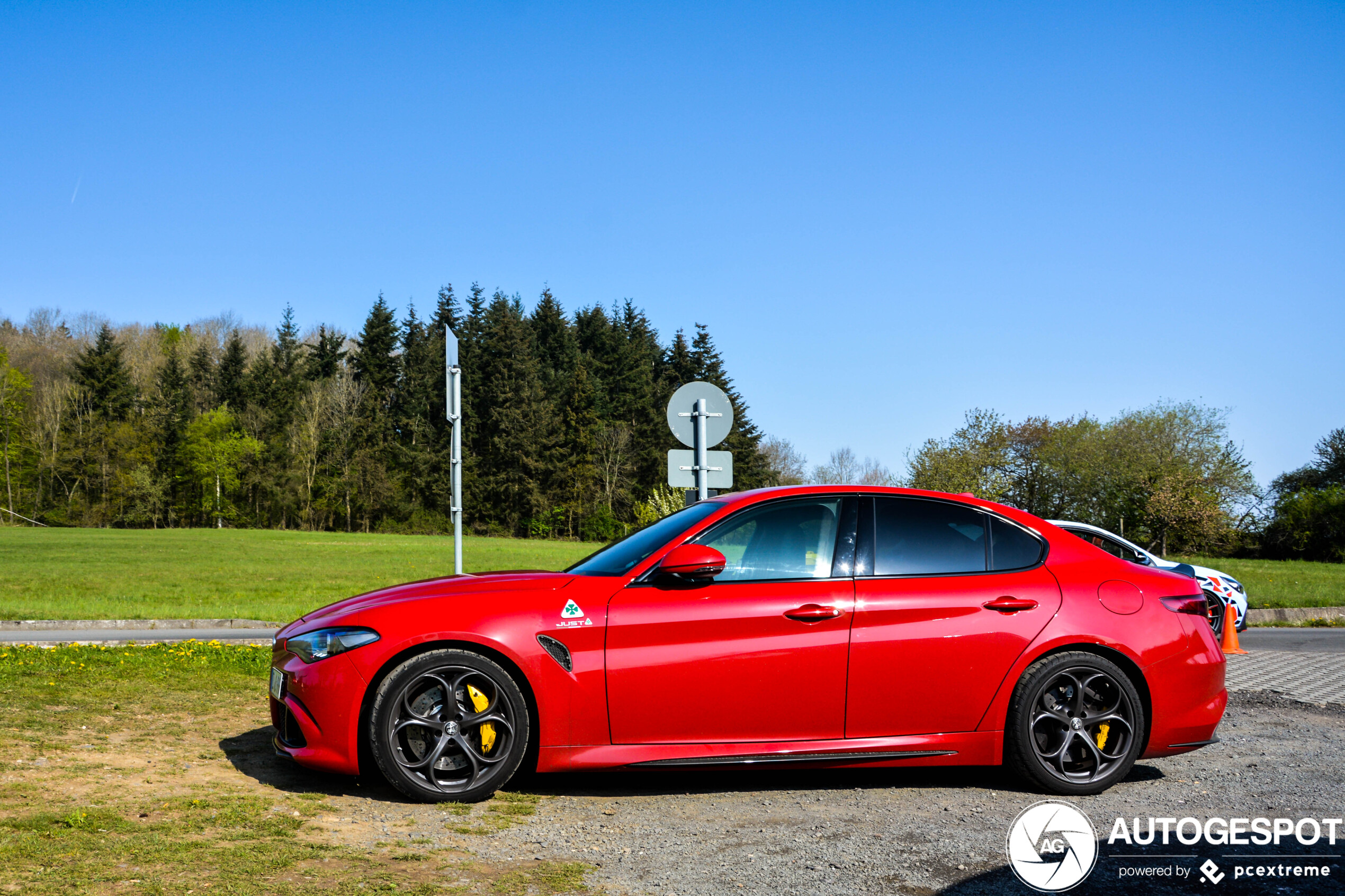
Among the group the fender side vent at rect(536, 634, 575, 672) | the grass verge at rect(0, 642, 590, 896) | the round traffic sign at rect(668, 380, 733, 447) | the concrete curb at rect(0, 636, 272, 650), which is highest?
the round traffic sign at rect(668, 380, 733, 447)

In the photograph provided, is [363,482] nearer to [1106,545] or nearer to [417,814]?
[1106,545]

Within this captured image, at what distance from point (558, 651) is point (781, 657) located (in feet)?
3.65

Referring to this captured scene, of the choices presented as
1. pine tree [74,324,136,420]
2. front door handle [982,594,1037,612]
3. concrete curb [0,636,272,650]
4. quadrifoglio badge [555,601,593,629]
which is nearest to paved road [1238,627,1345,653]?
front door handle [982,594,1037,612]

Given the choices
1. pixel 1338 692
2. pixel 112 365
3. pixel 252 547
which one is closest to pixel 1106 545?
pixel 1338 692

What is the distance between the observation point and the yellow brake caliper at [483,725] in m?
5.07

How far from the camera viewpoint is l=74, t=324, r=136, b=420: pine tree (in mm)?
76938

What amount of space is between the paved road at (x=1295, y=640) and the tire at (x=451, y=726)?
436 inches

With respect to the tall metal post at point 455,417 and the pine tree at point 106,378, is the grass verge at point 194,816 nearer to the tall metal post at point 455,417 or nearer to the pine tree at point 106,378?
the tall metal post at point 455,417

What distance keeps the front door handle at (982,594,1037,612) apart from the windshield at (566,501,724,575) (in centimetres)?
152

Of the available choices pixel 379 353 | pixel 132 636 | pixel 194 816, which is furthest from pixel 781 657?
pixel 379 353

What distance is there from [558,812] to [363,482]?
253ft

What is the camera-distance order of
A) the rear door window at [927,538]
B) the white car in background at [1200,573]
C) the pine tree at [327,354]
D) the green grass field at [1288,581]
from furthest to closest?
the pine tree at [327,354]
the green grass field at [1288,581]
the white car in background at [1200,573]
the rear door window at [927,538]

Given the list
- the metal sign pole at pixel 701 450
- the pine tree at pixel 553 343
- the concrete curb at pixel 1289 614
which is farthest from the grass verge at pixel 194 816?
the pine tree at pixel 553 343

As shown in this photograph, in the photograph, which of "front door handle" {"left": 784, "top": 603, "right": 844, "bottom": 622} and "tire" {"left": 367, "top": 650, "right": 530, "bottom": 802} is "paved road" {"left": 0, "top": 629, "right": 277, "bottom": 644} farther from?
"front door handle" {"left": 784, "top": 603, "right": 844, "bottom": 622}
